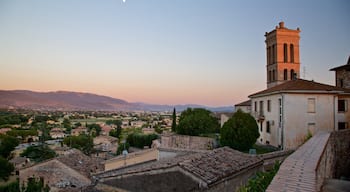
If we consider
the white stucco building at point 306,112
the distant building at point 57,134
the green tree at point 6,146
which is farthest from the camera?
the distant building at point 57,134

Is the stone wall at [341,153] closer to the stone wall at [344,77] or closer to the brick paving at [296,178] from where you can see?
the brick paving at [296,178]

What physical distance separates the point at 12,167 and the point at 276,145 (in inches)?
1412

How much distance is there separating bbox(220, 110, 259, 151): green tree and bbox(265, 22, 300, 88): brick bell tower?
70.1 ft

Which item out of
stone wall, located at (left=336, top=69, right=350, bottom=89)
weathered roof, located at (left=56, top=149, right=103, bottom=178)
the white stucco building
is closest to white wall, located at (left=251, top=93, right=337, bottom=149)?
the white stucco building

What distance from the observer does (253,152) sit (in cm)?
1511

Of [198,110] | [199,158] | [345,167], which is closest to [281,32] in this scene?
[198,110]

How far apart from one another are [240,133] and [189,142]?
634 cm

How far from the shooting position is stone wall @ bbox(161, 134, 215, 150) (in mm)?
22422

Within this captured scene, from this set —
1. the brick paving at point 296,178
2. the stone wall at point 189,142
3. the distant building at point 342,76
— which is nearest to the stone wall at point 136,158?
the stone wall at point 189,142

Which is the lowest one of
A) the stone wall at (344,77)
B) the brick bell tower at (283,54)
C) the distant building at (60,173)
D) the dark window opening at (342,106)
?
the distant building at (60,173)

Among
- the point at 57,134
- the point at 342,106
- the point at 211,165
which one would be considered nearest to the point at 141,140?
the point at 342,106

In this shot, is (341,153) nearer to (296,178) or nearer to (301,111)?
(301,111)

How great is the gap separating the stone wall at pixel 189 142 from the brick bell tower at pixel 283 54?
20.0 meters

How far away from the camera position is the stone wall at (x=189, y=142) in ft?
73.6
